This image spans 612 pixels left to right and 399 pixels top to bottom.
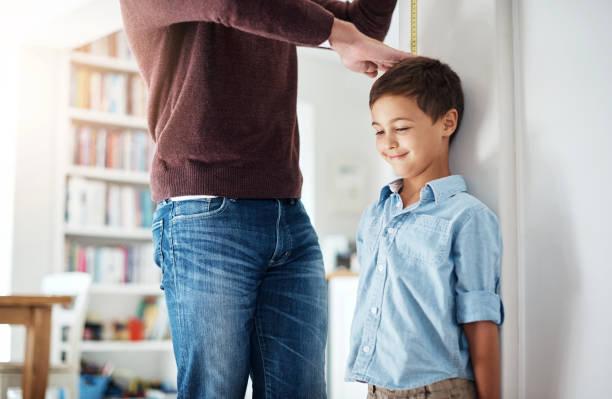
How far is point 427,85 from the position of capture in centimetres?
118

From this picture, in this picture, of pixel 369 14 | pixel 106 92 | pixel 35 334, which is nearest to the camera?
pixel 369 14

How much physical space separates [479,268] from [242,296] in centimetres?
42

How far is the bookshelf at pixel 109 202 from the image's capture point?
3.97 m

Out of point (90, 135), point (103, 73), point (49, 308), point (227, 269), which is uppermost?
point (103, 73)

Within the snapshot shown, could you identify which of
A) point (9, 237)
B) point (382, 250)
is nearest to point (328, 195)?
point (9, 237)

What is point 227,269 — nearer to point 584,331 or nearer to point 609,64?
point 584,331

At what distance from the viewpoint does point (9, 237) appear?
3.95 meters

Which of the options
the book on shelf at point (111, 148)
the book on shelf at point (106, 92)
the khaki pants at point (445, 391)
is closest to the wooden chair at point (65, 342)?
the book on shelf at point (111, 148)

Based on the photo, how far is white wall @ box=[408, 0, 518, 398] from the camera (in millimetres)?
1097

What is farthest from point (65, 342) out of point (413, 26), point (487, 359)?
point (487, 359)

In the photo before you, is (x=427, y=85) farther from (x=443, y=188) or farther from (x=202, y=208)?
(x=202, y=208)

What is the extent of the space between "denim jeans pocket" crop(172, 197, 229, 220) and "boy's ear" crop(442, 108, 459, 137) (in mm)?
461

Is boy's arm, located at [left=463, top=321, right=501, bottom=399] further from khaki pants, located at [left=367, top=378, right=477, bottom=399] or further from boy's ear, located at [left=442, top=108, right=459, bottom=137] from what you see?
boy's ear, located at [left=442, top=108, right=459, bottom=137]

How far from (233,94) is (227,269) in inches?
12.7
